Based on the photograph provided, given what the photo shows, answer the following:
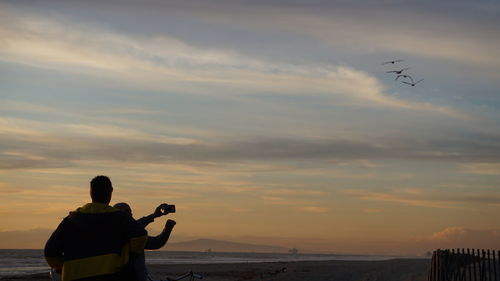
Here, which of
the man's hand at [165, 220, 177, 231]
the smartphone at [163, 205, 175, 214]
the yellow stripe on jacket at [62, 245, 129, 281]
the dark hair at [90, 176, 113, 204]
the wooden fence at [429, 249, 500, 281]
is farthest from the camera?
the wooden fence at [429, 249, 500, 281]

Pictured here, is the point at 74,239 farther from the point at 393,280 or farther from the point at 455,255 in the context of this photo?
the point at 393,280

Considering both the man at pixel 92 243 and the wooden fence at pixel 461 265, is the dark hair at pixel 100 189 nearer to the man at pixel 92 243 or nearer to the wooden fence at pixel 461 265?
the man at pixel 92 243

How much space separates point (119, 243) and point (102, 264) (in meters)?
0.20

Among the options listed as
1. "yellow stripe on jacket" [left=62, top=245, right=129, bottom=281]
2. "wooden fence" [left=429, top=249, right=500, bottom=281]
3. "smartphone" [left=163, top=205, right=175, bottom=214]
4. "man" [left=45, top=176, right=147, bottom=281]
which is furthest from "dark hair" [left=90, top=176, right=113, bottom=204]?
"wooden fence" [left=429, top=249, right=500, bottom=281]

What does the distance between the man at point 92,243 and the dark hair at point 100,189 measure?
0.09 m

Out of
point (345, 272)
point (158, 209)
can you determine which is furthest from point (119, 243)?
point (345, 272)

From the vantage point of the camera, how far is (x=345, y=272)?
39.5 metres

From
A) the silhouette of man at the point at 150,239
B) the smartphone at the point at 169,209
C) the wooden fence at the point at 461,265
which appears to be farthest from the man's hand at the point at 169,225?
the wooden fence at the point at 461,265

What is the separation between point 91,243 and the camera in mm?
5703

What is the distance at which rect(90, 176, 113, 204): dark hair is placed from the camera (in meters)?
5.86

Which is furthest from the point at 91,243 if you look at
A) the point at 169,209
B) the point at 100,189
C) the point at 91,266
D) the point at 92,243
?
the point at 169,209

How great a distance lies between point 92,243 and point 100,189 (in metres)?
0.43

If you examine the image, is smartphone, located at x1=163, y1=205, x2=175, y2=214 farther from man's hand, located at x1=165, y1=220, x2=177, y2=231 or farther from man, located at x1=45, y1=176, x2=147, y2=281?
man, located at x1=45, y1=176, x2=147, y2=281

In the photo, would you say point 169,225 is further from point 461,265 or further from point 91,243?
point 461,265
